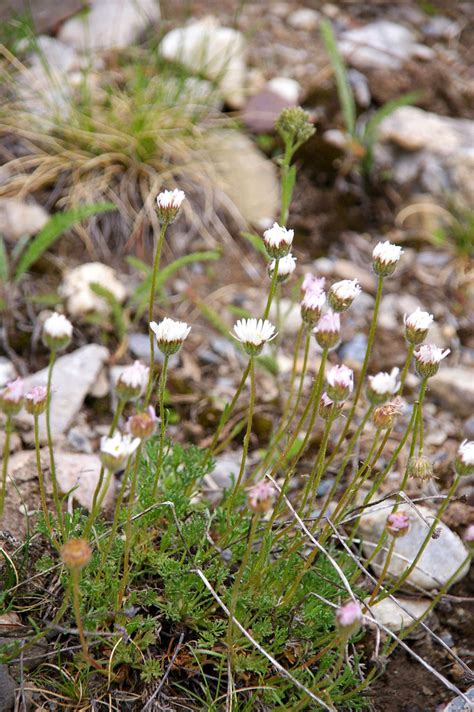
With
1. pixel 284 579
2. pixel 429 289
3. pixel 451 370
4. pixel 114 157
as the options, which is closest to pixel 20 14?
pixel 114 157

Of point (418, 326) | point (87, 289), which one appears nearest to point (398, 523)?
point (418, 326)

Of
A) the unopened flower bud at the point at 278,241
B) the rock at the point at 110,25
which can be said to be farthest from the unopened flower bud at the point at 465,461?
the rock at the point at 110,25

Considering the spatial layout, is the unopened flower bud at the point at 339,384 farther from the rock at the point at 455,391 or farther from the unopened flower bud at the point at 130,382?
the rock at the point at 455,391

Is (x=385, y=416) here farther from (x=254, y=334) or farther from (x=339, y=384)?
(x=254, y=334)

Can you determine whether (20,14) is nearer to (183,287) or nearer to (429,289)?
(183,287)

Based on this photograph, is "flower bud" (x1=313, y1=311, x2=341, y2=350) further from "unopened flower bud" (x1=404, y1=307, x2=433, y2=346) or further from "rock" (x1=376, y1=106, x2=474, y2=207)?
"rock" (x1=376, y1=106, x2=474, y2=207)
